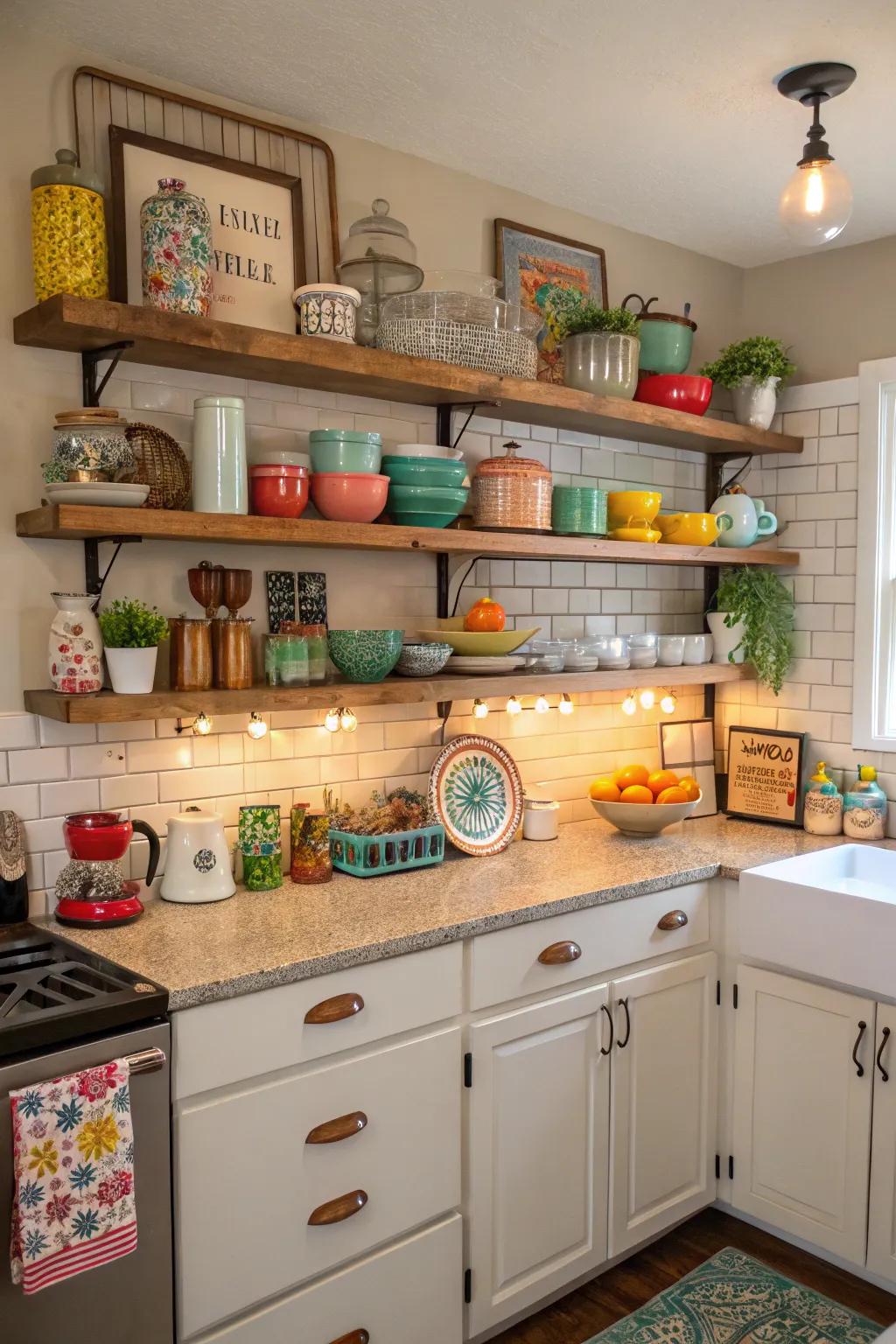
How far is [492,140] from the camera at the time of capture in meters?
2.74

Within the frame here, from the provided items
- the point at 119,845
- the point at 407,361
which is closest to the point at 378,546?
the point at 407,361

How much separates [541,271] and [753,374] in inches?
30.4

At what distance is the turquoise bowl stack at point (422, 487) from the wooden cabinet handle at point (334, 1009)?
111 centimetres

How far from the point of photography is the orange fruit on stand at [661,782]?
3.17 m

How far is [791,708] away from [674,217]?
156 centimetres

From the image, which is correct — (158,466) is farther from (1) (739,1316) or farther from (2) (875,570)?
(1) (739,1316)

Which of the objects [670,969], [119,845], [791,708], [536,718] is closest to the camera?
[119,845]

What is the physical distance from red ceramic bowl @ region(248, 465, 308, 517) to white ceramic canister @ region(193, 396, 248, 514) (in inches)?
3.0

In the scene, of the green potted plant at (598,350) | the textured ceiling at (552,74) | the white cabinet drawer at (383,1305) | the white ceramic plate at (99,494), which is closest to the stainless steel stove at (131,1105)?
the white cabinet drawer at (383,1305)

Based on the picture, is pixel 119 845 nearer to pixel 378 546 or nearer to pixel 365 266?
pixel 378 546

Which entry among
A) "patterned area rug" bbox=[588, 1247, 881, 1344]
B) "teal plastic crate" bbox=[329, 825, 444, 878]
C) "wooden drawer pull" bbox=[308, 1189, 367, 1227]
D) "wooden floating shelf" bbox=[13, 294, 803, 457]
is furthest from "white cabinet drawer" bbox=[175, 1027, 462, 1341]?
"wooden floating shelf" bbox=[13, 294, 803, 457]

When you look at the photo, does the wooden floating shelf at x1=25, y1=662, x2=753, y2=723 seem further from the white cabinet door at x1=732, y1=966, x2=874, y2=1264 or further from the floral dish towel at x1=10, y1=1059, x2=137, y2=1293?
the white cabinet door at x1=732, y1=966, x2=874, y2=1264

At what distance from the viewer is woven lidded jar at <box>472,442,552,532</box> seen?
2.81 meters

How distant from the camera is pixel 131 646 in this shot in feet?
7.32
